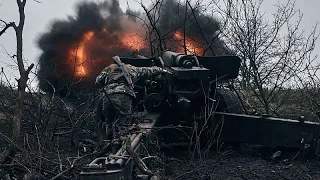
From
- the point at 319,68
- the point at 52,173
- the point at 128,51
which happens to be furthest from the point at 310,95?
the point at 52,173

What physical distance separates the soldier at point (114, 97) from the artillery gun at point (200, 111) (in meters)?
0.56

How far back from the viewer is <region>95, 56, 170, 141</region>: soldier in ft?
23.9

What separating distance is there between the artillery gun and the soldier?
0.56 meters

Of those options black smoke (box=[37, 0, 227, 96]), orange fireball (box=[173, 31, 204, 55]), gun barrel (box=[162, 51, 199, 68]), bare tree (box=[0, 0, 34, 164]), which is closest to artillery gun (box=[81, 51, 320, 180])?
gun barrel (box=[162, 51, 199, 68])

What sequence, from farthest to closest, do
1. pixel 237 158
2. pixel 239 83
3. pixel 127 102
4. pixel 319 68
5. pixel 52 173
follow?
pixel 239 83 < pixel 319 68 < pixel 237 158 < pixel 127 102 < pixel 52 173

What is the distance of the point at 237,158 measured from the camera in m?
9.02

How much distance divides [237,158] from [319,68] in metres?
7.04

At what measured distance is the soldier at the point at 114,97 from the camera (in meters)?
7.29

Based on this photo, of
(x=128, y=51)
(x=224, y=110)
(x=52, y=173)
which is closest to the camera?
(x=52, y=173)

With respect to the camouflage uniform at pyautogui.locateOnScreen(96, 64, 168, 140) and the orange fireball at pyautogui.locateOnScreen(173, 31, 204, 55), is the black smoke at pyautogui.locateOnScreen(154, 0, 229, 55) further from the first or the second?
the camouflage uniform at pyautogui.locateOnScreen(96, 64, 168, 140)

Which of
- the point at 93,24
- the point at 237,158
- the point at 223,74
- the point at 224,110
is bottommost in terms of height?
the point at 237,158

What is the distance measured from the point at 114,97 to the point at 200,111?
2111mm

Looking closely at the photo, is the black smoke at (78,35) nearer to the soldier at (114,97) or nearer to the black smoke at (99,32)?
the black smoke at (99,32)

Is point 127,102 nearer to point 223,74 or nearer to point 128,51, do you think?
point 223,74
